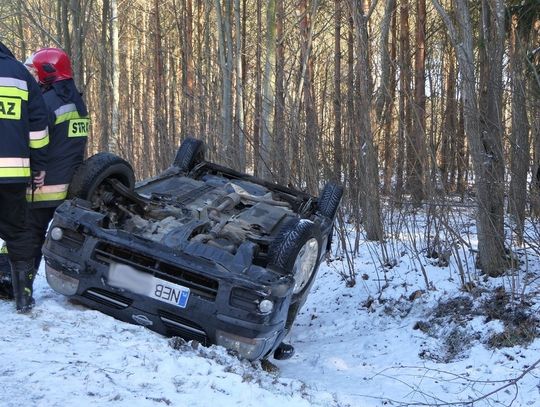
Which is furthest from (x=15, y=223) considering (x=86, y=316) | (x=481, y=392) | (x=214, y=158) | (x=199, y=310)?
(x=214, y=158)

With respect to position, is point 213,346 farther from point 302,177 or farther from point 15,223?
point 302,177

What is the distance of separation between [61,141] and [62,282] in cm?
107

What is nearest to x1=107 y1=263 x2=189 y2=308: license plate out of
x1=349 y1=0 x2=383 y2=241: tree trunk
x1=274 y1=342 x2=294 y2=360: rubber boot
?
x1=274 y1=342 x2=294 y2=360: rubber boot

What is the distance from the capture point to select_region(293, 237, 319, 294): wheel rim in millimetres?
4262

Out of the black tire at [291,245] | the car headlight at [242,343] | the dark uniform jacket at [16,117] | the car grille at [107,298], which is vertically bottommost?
the car headlight at [242,343]

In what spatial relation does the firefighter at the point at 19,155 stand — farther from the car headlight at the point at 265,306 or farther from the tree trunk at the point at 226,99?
the tree trunk at the point at 226,99

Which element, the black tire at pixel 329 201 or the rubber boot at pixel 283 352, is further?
the black tire at pixel 329 201

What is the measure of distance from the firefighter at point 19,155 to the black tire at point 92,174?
0.97 ft

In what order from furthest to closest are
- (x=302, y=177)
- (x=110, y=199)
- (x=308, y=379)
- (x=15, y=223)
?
(x=302, y=177), (x=110, y=199), (x=308, y=379), (x=15, y=223)

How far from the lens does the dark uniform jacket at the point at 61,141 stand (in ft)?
14.1

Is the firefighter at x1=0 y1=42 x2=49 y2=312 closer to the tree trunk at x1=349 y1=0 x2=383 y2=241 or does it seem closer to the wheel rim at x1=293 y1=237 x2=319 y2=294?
the wheel rim at x1=293 y1=237 x2=319 y2=294

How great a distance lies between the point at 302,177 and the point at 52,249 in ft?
12.3

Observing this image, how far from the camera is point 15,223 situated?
4.02 metres

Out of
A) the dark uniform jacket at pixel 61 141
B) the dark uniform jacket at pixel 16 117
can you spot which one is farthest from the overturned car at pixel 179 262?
the dark uniform jacket at pixel 16 117
